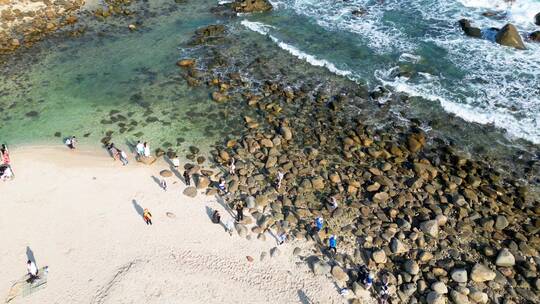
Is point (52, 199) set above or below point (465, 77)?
below

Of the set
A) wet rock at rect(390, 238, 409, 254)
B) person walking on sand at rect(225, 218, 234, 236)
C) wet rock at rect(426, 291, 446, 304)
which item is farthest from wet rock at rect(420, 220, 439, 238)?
person walking on sand at rect(225, 218, 234, 236)

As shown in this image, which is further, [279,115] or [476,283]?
[279,115]

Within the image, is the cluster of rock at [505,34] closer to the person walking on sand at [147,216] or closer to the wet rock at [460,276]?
the wet rock at [460,276]

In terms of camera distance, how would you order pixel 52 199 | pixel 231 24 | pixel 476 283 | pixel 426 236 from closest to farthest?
pixel 476 283
pixel 426 236
pixel 52 199
pixel 231 24

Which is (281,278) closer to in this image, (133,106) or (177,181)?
(177,181)

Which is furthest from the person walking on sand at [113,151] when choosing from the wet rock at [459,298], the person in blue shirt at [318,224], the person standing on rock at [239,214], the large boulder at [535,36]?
the large boulder at [535,36]

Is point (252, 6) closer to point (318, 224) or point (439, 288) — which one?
point (318, 224)

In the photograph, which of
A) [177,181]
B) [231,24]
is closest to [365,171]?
[177,181]
